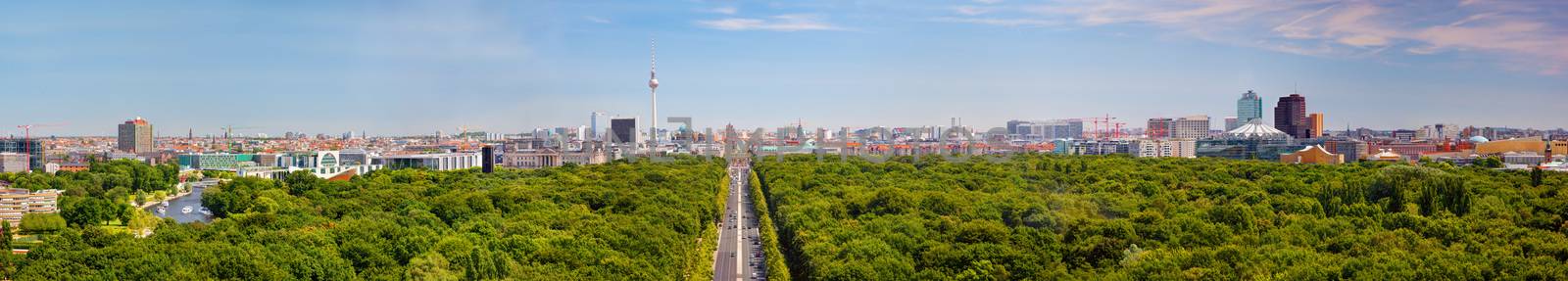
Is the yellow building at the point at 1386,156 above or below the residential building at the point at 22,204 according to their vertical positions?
above

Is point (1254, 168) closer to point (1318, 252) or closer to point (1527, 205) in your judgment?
point (1527, 205)

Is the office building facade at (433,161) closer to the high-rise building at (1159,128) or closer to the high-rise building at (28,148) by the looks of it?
the high-rise building at (28,148)

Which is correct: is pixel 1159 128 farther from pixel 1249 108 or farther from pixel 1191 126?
pixel 1249 108

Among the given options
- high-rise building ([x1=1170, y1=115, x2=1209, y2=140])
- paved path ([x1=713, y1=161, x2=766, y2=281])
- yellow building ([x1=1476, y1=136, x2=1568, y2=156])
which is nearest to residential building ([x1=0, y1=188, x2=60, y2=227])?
paved path ([x1=713, y1=161, x2=766, y2=281])

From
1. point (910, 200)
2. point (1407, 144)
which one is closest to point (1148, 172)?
point (910, 200)

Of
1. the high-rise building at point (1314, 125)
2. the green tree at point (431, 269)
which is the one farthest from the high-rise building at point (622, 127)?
the green tree at point (431, 269)

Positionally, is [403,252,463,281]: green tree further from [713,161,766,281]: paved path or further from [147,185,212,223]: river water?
[147,185,212,223]: river water
